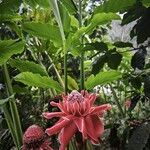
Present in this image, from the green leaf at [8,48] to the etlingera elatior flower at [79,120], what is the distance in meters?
0.54

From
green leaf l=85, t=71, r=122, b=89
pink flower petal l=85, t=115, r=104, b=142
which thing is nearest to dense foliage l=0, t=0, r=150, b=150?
green leaf l=85, t=71, r=122, b=89

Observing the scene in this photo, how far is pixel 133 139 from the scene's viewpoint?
0.96 metres

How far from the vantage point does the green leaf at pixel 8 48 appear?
1231 mm

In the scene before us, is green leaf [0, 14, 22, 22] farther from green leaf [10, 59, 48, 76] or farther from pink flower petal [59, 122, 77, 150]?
pink flower petal [59, 122, 77, 150]

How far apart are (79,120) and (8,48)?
0.63 m

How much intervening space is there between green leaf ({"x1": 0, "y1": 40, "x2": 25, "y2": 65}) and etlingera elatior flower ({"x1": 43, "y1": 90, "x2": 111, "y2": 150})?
1.77 ft

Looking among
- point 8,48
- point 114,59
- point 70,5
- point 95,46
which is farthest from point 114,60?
point 8,48

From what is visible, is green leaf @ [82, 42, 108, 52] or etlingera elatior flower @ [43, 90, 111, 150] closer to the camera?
etlingera elatior flower @ [43, 90, 111, 150]

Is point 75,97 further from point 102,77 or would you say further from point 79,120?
point 102,77

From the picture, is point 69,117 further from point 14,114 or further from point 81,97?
point 14,114

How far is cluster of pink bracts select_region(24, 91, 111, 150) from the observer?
2.23 ft

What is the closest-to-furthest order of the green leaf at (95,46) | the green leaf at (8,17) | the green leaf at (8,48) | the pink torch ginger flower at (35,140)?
the pink torch ginger flower at (35,140) → the green leaf at (95,46) → the green leaf at (8,48) → the green leaf at (8,17)

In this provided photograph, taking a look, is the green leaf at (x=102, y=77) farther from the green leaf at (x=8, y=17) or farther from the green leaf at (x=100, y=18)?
the green leaf at (x=8, y=17)

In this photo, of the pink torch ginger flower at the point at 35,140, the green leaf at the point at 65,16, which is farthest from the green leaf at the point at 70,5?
the pink torch ginger flower at the point at 35,140
